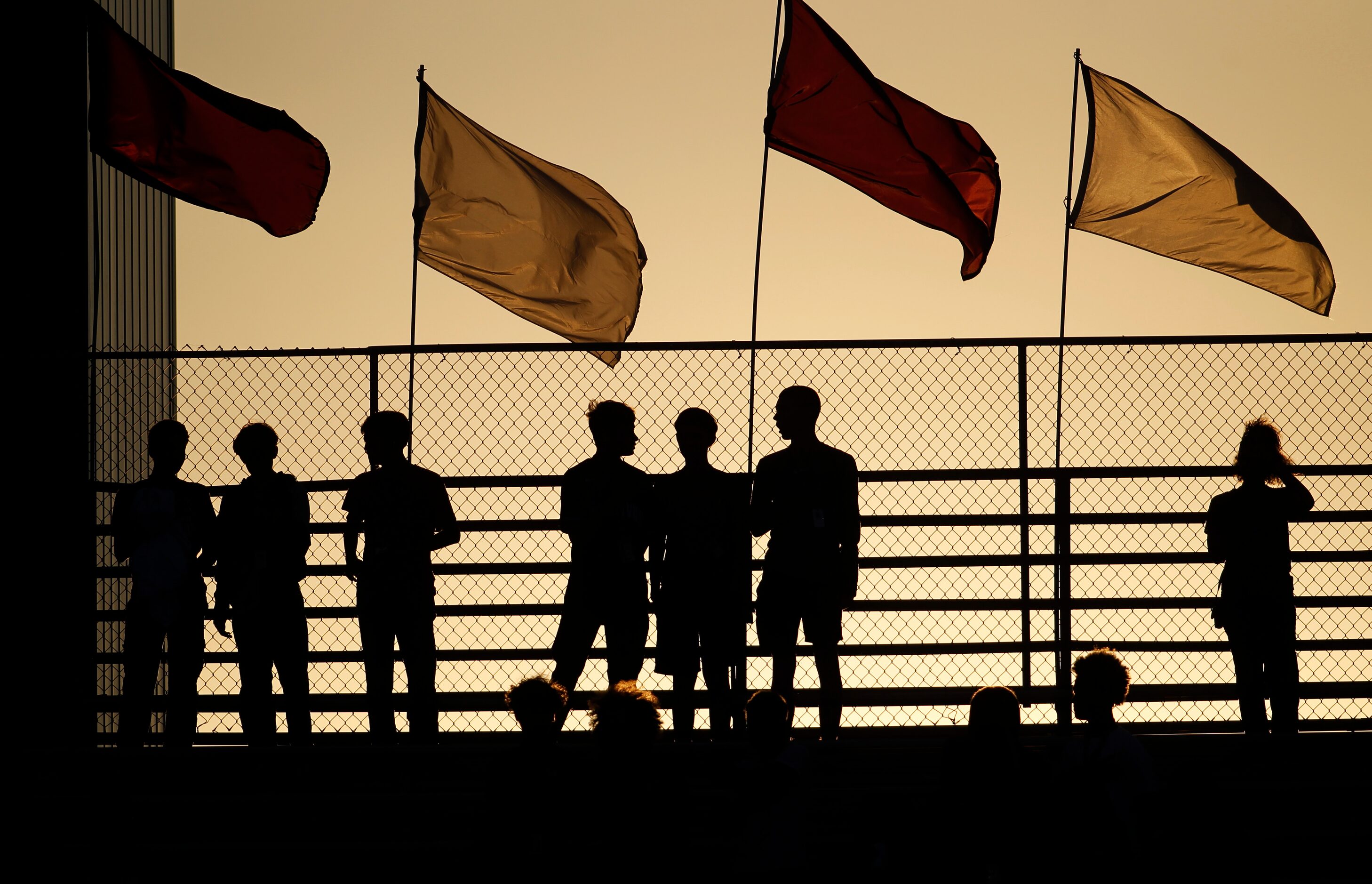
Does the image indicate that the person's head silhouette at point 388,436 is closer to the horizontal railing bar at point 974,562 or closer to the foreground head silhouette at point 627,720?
the horizontal railing bar at point 974,562

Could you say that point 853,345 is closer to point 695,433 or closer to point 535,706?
point 695,433

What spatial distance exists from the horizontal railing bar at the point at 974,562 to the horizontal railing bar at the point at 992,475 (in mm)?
415

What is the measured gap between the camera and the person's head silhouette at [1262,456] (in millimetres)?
8453

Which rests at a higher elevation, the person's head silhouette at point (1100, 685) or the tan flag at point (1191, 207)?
the tan flag at point (1191, 207)

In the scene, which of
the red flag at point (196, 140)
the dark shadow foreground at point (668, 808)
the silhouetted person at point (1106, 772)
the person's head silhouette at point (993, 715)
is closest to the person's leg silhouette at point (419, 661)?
the dark shadow foreground at point (668, 808)

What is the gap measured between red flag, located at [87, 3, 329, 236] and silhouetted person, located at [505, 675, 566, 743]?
5.58 meters

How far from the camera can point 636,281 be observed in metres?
10.4

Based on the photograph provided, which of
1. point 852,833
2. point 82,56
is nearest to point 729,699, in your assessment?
point 852,833

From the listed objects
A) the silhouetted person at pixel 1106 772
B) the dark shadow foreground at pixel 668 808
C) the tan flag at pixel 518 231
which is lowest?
the dark shadow foreground at pixel 668 808

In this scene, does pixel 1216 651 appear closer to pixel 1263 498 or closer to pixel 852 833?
pixel 1263 498

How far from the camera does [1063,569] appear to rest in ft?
31.0

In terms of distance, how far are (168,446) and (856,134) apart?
16.6 ft

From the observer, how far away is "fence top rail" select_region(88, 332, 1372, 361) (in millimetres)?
9133

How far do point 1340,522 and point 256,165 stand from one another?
7730 millimetres
